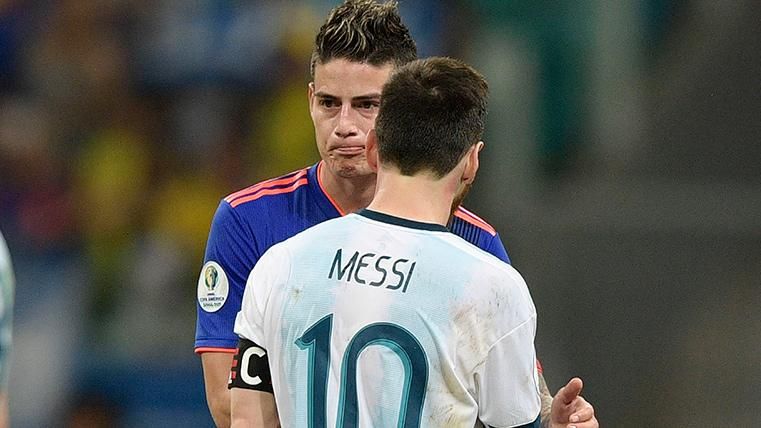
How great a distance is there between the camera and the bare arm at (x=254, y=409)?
2.82 metres

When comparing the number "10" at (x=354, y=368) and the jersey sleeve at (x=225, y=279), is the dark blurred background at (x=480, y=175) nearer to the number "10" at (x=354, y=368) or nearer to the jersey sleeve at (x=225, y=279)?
the jersey sleeve at (x=225, y=279)

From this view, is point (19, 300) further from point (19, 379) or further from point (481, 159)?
point (481, 159)

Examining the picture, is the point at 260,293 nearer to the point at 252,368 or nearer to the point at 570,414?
the point at 252,368

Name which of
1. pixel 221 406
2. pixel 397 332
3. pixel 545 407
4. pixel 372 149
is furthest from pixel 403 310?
pixel 221 406

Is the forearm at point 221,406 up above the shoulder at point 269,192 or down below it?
below

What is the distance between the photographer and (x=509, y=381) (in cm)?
272

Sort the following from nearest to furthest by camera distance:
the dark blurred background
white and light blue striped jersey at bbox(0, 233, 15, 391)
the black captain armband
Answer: white and light blue striped jersey at bbox(0, 233, 15, 391)
the black captain armband
the dark blurred background

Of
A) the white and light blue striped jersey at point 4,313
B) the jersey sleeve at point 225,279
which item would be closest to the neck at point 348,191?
the jersey sleeve at point 225,279

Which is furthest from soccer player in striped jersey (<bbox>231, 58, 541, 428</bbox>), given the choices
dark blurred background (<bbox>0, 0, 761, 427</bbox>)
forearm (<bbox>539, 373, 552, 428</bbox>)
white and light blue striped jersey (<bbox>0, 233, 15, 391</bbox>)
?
dark blurred background (<bbox>0, 0, 761, 427</bbox>)

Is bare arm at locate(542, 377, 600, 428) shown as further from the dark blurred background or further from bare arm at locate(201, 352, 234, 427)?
the dark blurred background

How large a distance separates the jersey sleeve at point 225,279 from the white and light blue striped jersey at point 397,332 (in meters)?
0.90

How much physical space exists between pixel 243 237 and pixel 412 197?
3.34ft

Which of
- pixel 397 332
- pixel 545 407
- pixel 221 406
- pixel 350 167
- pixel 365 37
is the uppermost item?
pixel 365 37

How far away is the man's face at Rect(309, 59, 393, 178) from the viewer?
11.6ft
